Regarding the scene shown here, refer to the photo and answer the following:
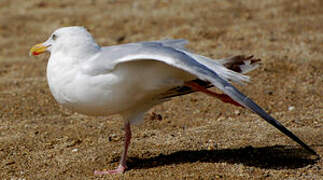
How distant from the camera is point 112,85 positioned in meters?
3.48

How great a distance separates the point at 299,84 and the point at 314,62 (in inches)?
27.3

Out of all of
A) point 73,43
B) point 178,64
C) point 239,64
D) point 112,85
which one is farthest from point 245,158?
point 73,43

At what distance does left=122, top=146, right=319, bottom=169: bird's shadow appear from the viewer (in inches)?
152

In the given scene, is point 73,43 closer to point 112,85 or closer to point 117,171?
point 112,85

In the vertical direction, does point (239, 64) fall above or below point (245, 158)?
above

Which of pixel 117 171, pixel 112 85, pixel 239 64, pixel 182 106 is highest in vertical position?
pixel 112 85

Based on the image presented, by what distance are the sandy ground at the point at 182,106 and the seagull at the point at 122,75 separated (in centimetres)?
54

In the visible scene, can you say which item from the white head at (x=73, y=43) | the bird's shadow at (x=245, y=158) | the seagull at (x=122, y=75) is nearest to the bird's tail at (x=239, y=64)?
the seagull at (x=122, y=75)

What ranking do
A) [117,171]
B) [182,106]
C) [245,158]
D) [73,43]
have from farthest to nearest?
[182,106] < [245,158] < [117,171] < [73,43]

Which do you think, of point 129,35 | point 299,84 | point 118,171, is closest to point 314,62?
point 299,84

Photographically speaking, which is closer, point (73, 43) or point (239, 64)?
point (73, 43)

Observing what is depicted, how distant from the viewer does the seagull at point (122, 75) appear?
11.2ft

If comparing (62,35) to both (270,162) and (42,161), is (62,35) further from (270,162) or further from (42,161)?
(270,162)

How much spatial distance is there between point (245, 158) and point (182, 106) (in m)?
1.68
